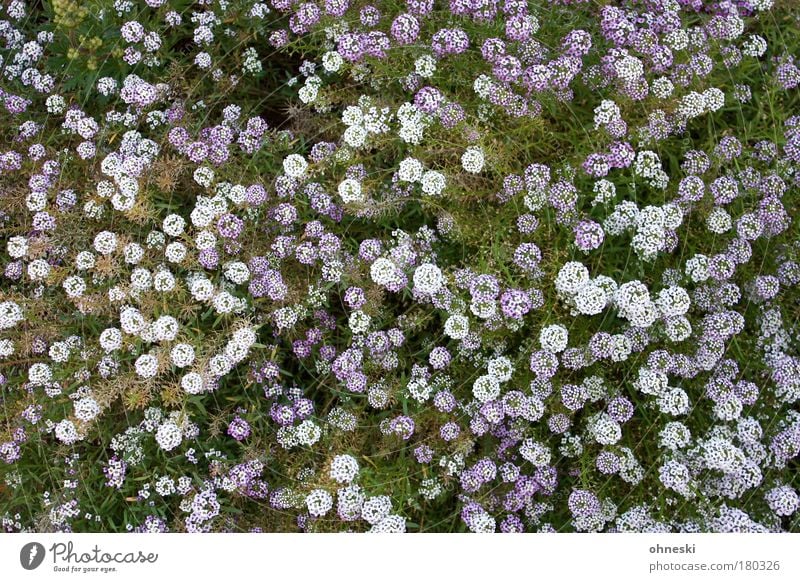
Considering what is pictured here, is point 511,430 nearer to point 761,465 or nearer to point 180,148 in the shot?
point 761,465
